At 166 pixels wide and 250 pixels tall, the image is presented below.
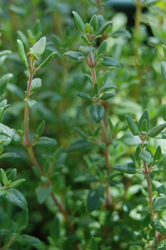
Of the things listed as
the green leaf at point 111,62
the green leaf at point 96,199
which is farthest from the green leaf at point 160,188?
the green leaf at point 111,62

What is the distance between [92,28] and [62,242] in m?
0.66

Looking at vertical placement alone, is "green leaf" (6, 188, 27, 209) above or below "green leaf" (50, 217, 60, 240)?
above

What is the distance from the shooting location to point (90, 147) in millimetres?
1009

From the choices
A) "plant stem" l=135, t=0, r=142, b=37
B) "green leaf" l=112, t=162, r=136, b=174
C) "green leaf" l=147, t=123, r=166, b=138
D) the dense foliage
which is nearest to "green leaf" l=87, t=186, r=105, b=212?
the dense foliage

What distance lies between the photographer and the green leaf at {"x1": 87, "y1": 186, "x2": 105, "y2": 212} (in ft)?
3.05

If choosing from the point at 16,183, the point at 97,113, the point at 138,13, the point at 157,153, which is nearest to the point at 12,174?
the point at 16,183

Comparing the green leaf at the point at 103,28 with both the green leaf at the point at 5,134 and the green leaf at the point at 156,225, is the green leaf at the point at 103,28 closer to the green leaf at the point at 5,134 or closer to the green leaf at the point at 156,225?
the green leaf at the point at 5,134

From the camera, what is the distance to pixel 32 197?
4.14 feet

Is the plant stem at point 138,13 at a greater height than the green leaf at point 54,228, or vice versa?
the plant stem at point 138,13

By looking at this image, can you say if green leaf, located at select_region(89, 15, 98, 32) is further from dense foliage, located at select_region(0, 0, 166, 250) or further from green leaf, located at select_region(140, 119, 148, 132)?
green leaf, located at select_region(140, 119, 148, 132)

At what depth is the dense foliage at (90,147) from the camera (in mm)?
765

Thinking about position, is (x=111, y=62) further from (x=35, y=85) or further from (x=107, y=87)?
(x=35, y=85)

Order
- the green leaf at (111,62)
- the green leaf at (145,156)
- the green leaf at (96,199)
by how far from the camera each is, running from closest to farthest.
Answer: the green leaf at (145,156)
the green leaf at (111,62)
the green leaf at (96,199)

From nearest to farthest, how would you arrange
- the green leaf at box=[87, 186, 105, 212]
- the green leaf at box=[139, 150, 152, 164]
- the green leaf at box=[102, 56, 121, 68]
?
1. the green leaf at box=[139, 150, 152, 164]
2. the green leaf at box=[102, 56, 121, 68]
3. the green leaf at box=[87, 186, 105, 212]
